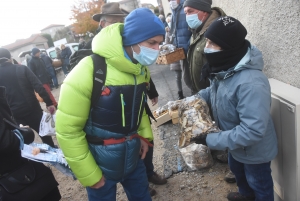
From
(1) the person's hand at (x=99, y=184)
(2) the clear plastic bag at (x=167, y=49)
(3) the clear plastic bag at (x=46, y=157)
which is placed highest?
(3) the clear plastic bag at (x=46, y=157)

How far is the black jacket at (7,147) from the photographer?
173cm

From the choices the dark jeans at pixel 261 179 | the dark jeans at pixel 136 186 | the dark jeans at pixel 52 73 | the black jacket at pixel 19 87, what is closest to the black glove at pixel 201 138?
the dark jeans at pixel 261 179

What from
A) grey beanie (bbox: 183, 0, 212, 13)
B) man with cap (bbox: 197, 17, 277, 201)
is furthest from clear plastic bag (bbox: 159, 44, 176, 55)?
man with cap (bbox: 197, 17, 277, 201)

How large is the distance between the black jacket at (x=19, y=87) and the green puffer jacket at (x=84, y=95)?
8.04 feet

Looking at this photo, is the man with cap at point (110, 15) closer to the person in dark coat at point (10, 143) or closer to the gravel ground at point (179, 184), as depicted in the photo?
the person in dark coat at point (10, 143)

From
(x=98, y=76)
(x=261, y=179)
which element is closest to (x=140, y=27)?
(x=98, y=76)

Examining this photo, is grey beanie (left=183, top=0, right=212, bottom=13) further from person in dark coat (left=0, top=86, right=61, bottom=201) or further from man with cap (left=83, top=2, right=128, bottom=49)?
person in dark coat (left=0, top=86, right=61, bottom=201)

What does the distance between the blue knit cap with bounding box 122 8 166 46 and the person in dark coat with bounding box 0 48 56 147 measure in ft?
8.57

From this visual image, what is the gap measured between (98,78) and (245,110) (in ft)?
3.36

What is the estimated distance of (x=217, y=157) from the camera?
3.06 meters

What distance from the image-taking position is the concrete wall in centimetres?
163

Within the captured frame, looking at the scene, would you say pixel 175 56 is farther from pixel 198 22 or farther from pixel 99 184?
pixel 99 184

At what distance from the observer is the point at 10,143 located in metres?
1.75

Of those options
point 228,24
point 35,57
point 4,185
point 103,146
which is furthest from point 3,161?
point 35,57
